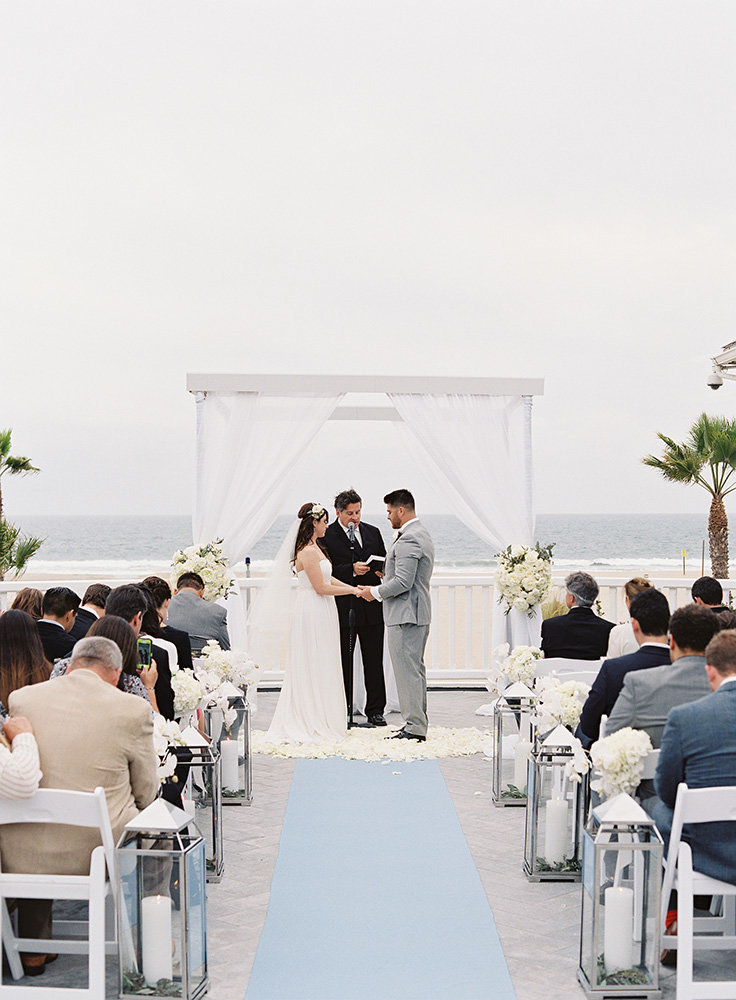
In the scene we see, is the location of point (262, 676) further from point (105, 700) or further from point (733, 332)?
point (733, 332)

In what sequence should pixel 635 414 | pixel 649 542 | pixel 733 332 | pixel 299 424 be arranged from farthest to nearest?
pixel 649 542, pixel 635 414, pixel 733 332, pixel 299 424

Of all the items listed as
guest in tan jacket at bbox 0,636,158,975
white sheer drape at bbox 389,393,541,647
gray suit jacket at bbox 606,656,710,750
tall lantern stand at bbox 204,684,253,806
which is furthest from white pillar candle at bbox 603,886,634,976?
white sheer drape at bbox 389,393,541,647

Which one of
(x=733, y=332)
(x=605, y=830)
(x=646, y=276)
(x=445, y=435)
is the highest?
(x=646, y=276)

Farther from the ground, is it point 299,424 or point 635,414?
point 635,414

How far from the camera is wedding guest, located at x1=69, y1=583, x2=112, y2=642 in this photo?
5449 mm

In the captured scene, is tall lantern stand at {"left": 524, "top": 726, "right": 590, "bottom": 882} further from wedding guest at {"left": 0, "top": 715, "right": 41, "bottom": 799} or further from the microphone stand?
the microphone stand

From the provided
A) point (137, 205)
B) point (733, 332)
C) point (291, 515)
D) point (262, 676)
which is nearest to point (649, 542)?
point (733, 332)

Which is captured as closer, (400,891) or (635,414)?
(400,891)

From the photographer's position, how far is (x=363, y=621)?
790cm

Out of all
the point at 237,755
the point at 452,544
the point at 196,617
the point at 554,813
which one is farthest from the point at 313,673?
the point at 452,544

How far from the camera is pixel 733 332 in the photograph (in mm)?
34938

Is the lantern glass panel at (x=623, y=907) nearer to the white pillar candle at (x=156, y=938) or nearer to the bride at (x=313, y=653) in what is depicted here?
the white pillar candle at (x=156, y=938)

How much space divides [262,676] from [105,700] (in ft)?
18.7

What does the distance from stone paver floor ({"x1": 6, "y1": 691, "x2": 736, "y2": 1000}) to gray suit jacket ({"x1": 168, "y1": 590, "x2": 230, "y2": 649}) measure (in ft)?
3.10
